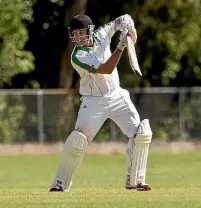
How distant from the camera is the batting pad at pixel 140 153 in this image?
10.5 metres

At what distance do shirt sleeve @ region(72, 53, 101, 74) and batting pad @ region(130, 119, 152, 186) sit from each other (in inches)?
30.9

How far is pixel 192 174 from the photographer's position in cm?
1672

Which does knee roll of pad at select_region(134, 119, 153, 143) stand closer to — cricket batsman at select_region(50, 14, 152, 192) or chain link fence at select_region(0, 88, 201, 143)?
cricket batsman at select_region(50, 14, 152, 192)

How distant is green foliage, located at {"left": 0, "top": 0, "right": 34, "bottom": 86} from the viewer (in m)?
26.0

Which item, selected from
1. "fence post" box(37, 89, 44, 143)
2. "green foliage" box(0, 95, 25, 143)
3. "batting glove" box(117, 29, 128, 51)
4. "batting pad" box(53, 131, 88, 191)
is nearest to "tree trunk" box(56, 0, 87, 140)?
"fence post" box(37, 89, 44, 143)

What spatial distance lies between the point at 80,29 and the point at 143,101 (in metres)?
14.8

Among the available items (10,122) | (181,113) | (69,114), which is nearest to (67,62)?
(69,114)

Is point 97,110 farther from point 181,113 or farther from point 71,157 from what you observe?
point 181,113

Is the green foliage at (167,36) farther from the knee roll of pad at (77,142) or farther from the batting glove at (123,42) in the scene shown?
the knee roll of pad at (77,142)

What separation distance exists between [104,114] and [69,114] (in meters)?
14.5

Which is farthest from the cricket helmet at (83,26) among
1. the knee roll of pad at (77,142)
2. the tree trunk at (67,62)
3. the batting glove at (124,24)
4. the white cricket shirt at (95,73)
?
the tree trunk at (67,62)

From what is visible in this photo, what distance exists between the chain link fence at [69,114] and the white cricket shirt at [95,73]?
46.0 feet

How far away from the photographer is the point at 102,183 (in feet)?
47.1

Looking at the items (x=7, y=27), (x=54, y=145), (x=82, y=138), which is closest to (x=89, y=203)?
(x=82, y=138)
